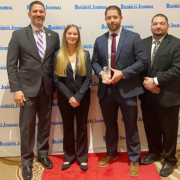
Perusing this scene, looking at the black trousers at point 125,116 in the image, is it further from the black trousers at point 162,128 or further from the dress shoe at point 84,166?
the dress shoe at point 84,166

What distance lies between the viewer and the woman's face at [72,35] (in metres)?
2.25

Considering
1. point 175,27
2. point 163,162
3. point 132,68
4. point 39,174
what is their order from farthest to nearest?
1. point 175,27
2. point 163,162
3. point 39,174
4. point 132,68

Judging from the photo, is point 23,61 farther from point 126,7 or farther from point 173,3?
point 173,3

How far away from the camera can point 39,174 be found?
2.45 metres

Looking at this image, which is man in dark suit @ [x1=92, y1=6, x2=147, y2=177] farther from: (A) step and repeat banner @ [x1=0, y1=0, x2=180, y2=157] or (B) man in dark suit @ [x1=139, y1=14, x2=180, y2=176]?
(A) step and repeat banner @ [x1=0, y1=0, x2=180, y2=157]

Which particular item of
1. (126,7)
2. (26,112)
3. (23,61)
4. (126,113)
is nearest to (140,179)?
(126,113)

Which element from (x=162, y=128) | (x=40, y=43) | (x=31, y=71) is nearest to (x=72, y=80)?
(x=31, y=71)

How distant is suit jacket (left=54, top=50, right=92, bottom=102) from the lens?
2271mm

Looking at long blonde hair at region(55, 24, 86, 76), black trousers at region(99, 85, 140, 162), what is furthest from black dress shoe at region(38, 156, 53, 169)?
long blonde hair at region(55, 24, 86, 76)

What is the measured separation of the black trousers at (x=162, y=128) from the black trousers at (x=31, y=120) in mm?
1361

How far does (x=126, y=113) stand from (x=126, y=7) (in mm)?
1593

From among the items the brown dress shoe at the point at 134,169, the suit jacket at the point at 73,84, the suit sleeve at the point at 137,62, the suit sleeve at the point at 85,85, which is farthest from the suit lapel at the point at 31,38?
the brown dress shoe at the point at 134,169

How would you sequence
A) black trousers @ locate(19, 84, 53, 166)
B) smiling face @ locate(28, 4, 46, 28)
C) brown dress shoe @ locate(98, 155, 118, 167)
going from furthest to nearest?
brown dress shoe @ locate(98, 155, 118, 167), black trousers @ locate(19, 84, 53, 166), smiling face @ locate(28, 4, 46, 28)

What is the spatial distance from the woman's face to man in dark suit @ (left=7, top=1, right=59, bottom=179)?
25 cm
